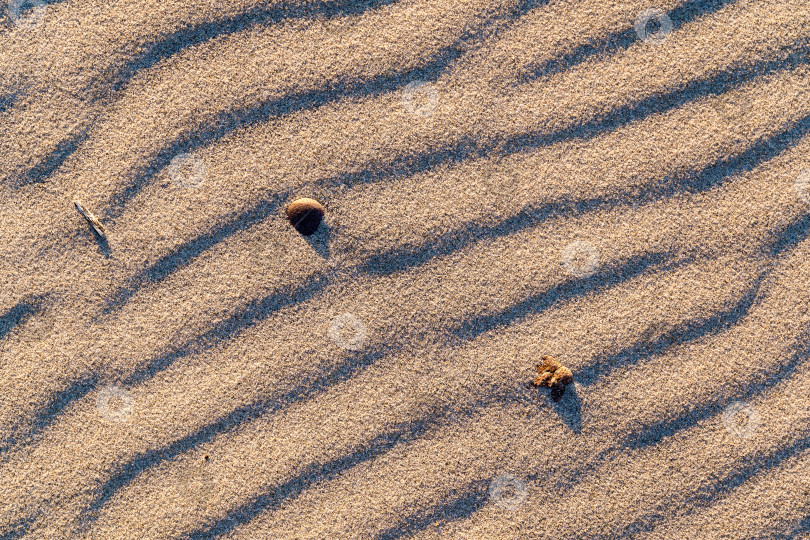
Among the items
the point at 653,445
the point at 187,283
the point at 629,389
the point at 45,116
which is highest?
the point at 45,116

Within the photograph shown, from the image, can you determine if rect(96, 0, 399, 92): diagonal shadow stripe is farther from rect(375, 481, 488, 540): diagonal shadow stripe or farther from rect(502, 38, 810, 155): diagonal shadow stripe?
rect(375, 481, 488, 540): diagonal shadow stripe

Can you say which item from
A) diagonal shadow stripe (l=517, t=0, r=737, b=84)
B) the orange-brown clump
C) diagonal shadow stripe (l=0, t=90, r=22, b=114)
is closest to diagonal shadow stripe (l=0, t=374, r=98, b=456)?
diagonal shadow stripe (l=0, t=90, r=22, b=114)

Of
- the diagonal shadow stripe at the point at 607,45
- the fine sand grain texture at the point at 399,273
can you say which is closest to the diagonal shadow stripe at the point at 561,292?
the fine sand grain texture at the point at 399,273

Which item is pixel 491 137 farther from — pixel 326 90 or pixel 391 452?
pixel 391 452

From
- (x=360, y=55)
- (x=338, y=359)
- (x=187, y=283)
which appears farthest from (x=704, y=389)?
(x=187, y=283)

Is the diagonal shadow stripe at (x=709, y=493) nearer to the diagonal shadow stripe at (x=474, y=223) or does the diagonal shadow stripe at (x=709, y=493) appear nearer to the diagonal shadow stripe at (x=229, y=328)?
the diagonal shadow stripe at (x=474, y=223)
